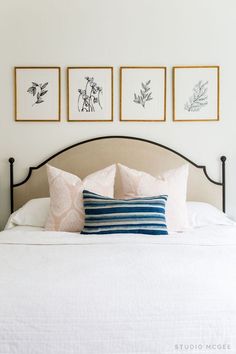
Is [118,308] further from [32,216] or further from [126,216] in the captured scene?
[32,216]

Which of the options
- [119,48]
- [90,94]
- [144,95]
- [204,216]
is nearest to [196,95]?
[144,95]

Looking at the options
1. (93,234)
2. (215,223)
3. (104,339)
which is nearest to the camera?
(104,339)

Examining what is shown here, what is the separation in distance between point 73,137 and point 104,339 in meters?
2.09

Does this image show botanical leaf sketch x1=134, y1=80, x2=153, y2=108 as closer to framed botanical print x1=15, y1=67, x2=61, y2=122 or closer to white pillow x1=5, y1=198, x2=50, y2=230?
framed botanical print x1=15, y1=67, x2=61, y2=122

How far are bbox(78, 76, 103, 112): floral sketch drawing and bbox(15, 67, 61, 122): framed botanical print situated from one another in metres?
0.17

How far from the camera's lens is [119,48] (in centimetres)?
318

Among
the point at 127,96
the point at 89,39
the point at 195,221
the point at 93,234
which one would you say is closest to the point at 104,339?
the point at 93,234

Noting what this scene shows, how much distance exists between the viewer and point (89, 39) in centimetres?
319

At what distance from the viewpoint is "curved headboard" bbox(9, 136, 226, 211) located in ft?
10.4

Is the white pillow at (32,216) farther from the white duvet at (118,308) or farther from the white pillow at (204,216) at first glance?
the white duvet at (118,308)

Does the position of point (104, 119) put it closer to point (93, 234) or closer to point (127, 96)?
point (127, 96)

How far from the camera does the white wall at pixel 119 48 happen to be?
10.4 ft

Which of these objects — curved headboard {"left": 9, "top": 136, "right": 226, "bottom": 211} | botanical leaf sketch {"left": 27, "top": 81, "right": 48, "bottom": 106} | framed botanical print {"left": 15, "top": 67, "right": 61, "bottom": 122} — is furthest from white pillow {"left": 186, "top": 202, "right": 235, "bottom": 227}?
botanical leaf sketch {"left": 27, "top": 81, "right": 48, "bottom": 106}

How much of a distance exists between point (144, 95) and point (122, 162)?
0.54m
